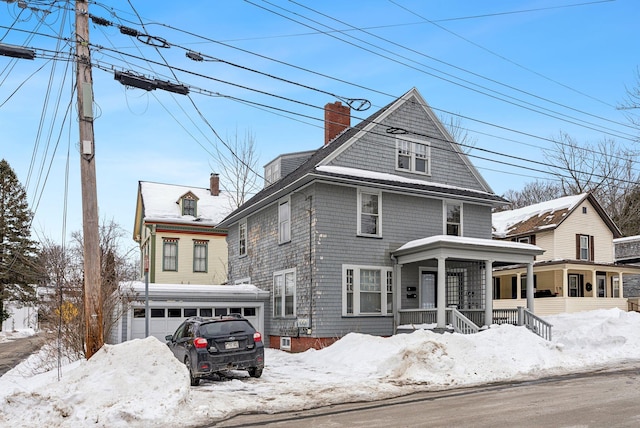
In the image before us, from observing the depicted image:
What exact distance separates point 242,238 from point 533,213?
21.0m

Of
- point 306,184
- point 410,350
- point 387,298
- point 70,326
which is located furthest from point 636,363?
point 70,326

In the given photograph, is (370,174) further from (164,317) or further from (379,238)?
(164,317)

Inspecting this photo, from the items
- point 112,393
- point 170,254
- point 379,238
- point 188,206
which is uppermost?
point 188,206

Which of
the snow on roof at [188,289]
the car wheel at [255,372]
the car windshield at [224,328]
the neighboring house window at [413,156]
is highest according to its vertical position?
the neighboring house window at [413,156]

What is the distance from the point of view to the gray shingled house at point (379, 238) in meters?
20.7

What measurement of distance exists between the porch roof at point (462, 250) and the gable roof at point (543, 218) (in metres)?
15.2

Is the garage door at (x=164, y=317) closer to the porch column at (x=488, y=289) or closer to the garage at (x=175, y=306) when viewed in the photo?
the garage at (x=175, y=306)

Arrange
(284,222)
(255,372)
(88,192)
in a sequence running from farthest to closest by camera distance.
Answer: (284,222)
(255,372)
(88,192)

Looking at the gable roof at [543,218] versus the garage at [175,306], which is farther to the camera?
the gable roof at [543,218]

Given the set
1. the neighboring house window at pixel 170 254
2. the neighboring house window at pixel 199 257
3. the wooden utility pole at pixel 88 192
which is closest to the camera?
the wooden utility pole at pixel 88 192

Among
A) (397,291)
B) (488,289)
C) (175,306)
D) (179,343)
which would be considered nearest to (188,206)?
(175,306)

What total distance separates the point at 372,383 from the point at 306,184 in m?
9.27

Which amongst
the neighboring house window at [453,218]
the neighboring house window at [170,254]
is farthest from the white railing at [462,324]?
the neighboring house window at [170,254]

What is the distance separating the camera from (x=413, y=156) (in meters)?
23.7
